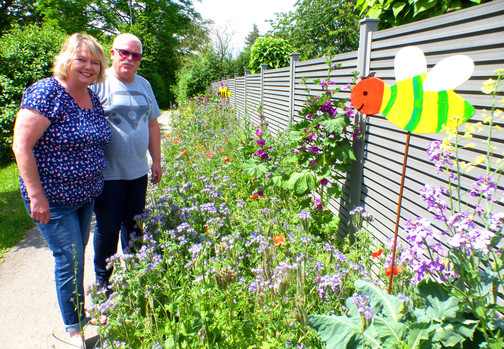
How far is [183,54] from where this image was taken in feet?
108

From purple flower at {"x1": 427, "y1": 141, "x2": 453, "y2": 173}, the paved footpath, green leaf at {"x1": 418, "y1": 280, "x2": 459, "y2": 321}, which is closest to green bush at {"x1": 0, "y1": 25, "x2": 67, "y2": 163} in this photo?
the paved footpath

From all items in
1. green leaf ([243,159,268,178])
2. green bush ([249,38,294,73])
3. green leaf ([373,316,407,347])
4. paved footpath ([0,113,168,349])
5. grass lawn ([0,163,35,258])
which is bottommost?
paved footpath ([0,113,168,349])

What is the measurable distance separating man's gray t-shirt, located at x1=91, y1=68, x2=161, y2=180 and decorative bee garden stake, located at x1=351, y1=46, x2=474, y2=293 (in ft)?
5.91

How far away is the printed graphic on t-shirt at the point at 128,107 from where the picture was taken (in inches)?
103

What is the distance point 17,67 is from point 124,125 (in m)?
7.38

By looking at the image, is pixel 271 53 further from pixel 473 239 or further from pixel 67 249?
pixel 473 239

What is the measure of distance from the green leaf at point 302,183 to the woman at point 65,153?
1.83 metres

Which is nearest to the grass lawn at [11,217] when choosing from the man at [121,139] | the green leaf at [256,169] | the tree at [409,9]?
the man at [121,139]

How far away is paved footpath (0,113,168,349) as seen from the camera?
257 cm

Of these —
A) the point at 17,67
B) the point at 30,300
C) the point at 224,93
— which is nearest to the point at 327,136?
the point at 30,300

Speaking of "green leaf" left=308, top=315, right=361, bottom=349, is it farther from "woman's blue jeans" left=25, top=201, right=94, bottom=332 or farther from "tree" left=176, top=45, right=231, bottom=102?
"tree" left=176, top=45, right=231, bottom=102

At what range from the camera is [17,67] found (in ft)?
26.2

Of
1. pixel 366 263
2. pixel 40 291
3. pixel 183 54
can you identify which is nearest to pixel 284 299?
pixel 366 263

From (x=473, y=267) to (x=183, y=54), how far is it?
34.7 metres
